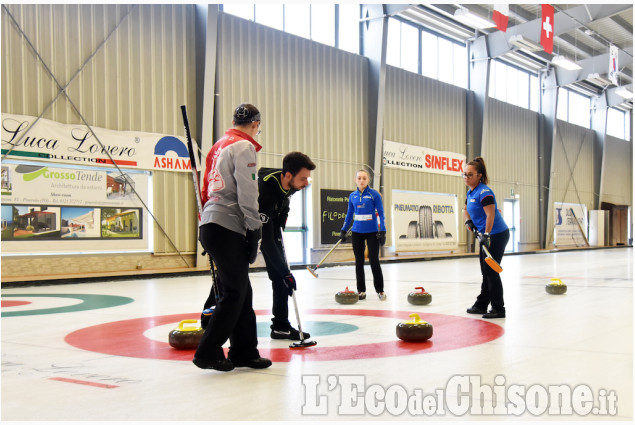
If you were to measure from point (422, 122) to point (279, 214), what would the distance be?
64.5ft

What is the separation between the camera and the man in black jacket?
16.7ft

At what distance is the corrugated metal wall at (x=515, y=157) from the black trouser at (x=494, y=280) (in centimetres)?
2026

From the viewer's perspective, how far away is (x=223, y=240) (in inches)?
163

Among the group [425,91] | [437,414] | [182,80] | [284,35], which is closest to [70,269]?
[182,80]

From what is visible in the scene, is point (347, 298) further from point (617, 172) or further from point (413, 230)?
point (617, 172)

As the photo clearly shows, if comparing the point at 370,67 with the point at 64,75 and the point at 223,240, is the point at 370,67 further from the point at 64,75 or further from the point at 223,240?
the point at 223,240

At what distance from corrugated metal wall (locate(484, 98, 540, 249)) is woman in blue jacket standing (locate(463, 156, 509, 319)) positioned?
20.2 meters

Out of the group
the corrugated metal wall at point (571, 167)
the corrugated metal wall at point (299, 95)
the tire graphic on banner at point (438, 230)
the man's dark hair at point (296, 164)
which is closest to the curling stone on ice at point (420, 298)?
the man's dark hair at point (296, 164)

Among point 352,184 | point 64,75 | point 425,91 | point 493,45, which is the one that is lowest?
point 352,184

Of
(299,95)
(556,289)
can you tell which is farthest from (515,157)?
(556,289)

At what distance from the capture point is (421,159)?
79.2 ft

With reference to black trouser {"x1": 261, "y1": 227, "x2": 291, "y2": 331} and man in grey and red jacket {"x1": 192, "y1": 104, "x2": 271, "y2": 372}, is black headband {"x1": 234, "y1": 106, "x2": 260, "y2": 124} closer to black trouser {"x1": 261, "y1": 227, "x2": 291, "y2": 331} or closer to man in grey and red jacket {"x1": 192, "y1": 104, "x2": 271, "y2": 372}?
man in grey and red jacket {"x1": 192, "y1": 104, "x2": 271, "y2": 372}

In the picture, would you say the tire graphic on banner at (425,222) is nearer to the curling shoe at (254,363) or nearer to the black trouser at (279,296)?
the black trouser at (279,296)

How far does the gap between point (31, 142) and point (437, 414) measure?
40.4 ft
